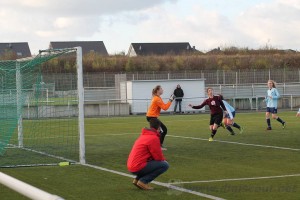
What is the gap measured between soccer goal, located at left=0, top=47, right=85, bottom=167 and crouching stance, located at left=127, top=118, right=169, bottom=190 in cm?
448

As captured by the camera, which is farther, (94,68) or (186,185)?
(94,68)

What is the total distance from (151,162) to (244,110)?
1415 inches

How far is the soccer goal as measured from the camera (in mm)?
15844

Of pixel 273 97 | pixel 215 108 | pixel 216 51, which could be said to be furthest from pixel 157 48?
pixel 215 108

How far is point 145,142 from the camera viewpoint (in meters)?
10.2

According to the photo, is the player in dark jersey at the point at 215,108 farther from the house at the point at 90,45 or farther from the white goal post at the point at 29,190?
the house at the point at 90,45

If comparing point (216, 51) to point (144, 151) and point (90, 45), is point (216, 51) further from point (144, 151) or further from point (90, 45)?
point (144, 151)

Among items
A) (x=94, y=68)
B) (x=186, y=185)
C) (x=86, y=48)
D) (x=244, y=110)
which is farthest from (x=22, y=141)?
(x=86, y=48)

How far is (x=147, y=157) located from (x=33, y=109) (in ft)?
38.1

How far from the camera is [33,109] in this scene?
69.9 ft

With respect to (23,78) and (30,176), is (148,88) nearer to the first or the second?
(23,78)

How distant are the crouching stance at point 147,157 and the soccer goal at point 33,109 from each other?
4.48 meters

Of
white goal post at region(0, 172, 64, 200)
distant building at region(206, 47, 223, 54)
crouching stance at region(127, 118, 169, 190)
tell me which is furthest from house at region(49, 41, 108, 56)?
white goal post at region(0, 172, 64, 200)

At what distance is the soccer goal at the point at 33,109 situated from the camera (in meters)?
15.8
